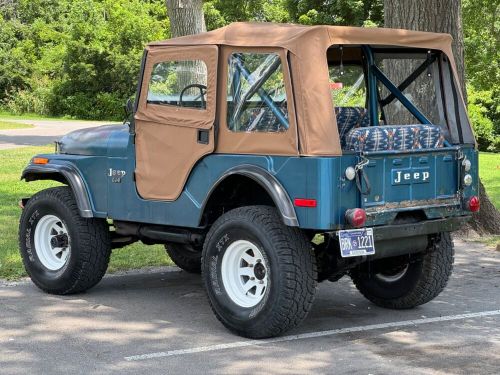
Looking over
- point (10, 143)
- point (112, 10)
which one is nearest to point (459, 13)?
point (10, 143)

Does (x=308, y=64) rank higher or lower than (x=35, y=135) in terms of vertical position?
higher

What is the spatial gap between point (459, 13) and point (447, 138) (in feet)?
13.3

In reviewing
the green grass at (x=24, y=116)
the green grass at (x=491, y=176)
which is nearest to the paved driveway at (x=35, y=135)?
the green grass at (x=24, y=116)

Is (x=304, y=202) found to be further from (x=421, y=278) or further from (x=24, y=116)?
(x=24, y=116)

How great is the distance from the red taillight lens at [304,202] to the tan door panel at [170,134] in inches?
36.4

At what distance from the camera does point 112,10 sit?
139ft

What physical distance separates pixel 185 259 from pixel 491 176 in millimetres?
11972

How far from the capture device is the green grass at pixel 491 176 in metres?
16.1

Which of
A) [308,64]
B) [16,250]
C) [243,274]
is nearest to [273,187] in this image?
[243,274]

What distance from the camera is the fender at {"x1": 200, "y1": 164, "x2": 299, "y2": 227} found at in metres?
6.52

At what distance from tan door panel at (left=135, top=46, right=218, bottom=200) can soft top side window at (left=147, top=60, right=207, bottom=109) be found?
35 millimetres

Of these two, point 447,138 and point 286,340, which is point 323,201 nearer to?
point 286,340

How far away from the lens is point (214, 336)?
691cm

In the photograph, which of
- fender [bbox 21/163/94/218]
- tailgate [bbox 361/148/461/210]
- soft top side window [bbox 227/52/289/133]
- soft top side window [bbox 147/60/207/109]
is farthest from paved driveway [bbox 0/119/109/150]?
tailgate [bbox 361/148/461/210]
